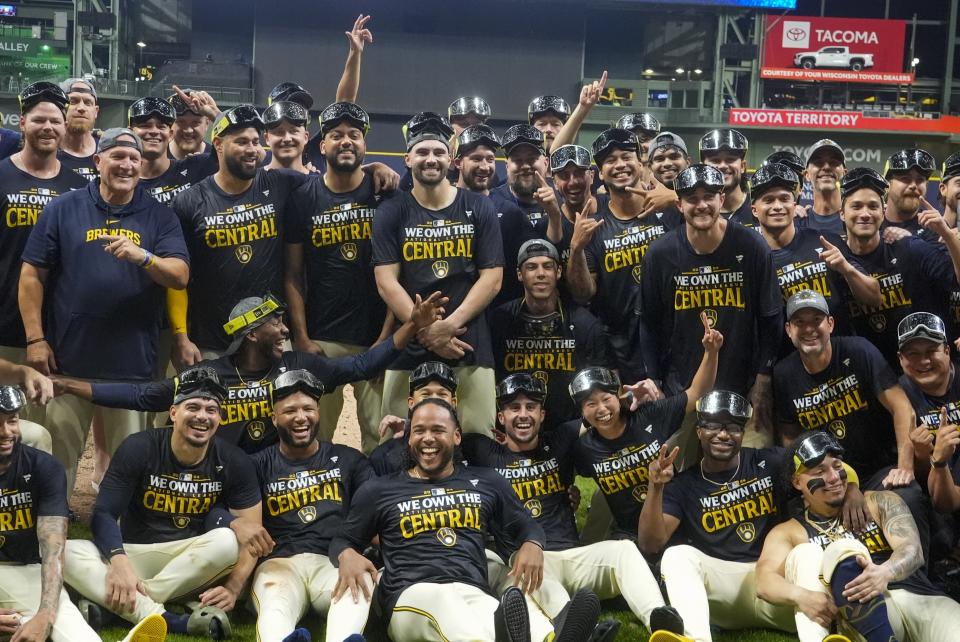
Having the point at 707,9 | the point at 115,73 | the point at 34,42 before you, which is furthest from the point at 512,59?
the point at 34,42

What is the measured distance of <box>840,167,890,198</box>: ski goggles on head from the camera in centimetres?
708

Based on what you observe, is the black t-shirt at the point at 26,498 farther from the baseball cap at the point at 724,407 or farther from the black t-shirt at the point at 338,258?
the baseball cap at the point at 724,407

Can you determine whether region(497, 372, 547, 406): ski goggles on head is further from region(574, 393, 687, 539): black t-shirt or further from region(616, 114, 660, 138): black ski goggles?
region(616, 114, 660, 138): black ski goggles

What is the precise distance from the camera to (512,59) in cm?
3180

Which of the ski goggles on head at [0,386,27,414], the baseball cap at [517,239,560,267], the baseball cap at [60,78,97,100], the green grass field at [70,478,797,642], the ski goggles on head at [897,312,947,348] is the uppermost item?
the baseball cap at [60,78,97,100]

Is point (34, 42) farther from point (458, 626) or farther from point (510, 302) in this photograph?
point (458, 626)

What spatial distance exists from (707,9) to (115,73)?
1796 cm

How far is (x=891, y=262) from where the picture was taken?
7172 mm

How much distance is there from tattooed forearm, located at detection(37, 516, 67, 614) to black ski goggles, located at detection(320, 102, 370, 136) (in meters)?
3.13

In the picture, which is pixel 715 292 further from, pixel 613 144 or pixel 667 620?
pixel 667 620

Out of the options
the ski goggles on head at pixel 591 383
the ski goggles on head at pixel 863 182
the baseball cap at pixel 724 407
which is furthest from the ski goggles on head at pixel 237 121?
the ski goggles on head at pixel 863 182

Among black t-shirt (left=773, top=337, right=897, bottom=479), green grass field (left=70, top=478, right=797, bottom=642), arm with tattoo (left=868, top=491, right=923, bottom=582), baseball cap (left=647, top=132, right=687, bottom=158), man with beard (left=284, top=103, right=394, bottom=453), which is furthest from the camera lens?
baseball cap (left=647, top=132, right=687, bottom=158)

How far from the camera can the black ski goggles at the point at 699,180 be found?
22.1 feet

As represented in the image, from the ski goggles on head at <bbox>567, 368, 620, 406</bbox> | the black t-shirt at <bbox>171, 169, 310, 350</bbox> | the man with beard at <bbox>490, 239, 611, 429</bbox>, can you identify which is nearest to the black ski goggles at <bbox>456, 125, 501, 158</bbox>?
the man with beard at <bbox>490, 239, 611, 429</bbox>
